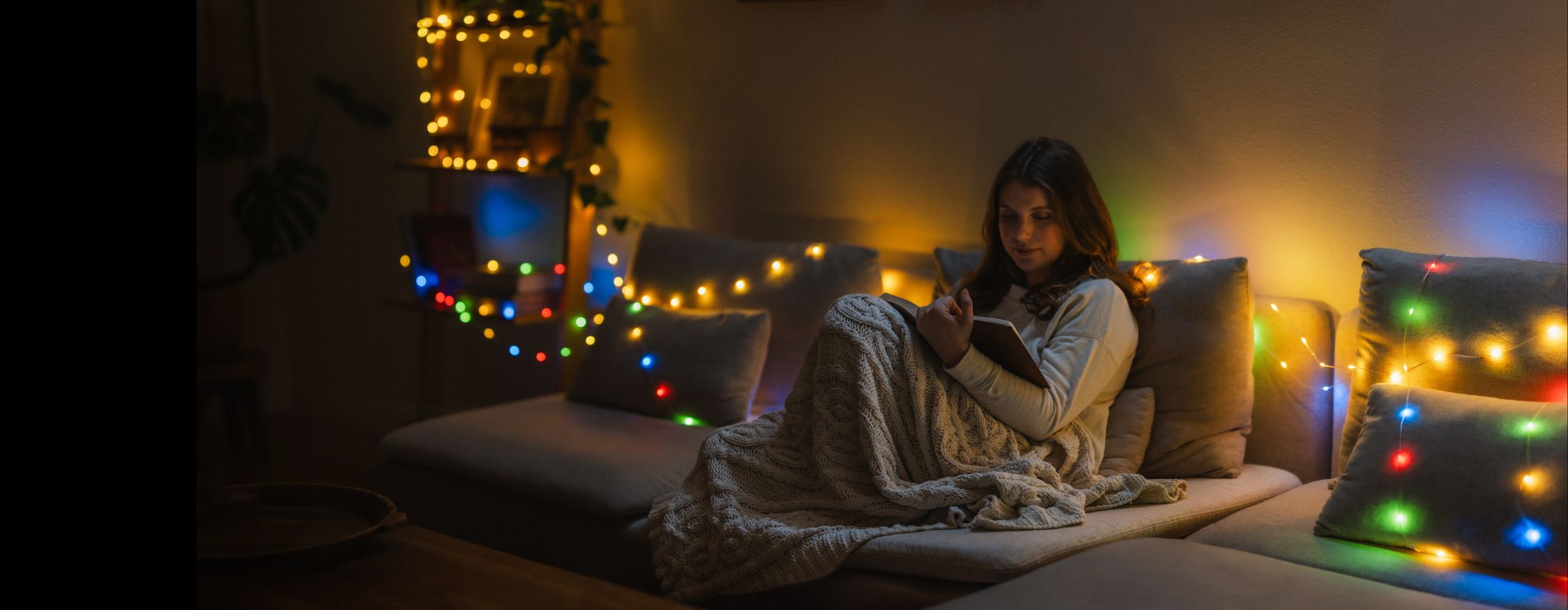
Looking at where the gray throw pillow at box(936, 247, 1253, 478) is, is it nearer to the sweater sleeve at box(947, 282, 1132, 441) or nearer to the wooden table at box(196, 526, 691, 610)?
the sweater sleeve at box(947, 282, 1132, 441)

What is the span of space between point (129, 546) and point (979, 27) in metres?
2.17

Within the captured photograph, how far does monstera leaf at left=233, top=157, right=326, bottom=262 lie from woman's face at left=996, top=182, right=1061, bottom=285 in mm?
2656

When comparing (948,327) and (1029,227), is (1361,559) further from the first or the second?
(1029,227)

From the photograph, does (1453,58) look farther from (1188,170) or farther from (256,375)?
(256,375)

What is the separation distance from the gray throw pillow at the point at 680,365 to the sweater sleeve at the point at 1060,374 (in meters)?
0.77

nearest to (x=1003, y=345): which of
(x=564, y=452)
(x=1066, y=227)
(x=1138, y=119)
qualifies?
(x=1066, y=227)

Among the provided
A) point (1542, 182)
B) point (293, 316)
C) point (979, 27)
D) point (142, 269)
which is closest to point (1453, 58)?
point (1542, 182)

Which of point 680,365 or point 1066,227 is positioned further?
point 680,365

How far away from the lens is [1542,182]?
2104 millimetres

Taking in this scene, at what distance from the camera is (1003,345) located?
2037 mm

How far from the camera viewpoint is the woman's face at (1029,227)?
7.48 feet

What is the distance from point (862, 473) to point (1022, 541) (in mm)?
343

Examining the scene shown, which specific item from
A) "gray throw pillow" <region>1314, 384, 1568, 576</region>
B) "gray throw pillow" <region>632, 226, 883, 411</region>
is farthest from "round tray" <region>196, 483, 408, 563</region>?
"gray throw pillow" <region>1314, 384, 1568, 576</region>

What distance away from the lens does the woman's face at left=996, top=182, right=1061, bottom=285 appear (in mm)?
2281
